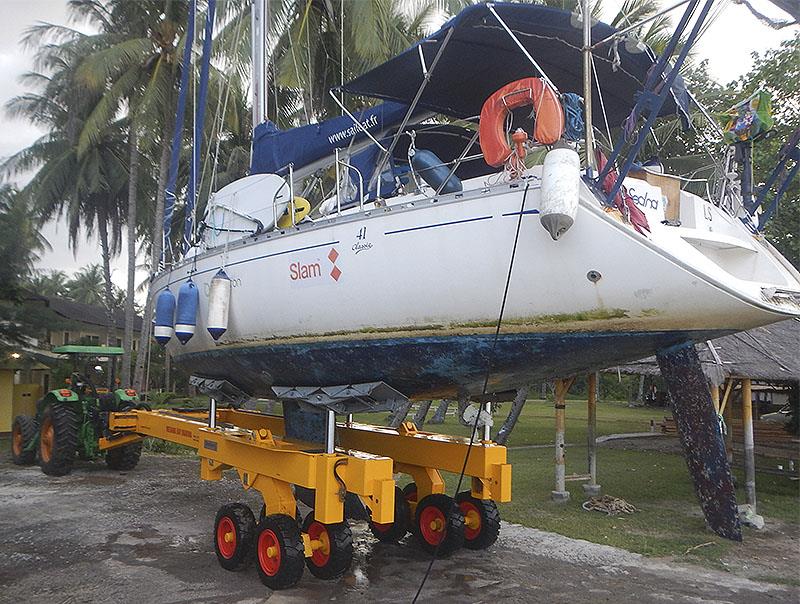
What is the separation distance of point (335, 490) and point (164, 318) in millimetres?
2474

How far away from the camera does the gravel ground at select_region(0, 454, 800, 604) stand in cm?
504

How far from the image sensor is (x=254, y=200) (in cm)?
606

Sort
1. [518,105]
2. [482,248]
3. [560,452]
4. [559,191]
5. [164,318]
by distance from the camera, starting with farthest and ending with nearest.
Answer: [560,452]
[164,318]
[518,105]
[482,248]
[559,191]

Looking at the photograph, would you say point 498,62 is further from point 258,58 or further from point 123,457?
point 123,457

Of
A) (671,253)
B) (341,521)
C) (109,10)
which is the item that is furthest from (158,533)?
(109,10)

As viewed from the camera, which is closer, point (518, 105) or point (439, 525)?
point (518, 105)

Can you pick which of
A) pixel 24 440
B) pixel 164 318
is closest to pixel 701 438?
pixel 164 318

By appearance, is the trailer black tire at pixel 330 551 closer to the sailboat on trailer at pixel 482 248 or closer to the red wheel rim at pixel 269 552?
the red wheel rim at pixel 269 552

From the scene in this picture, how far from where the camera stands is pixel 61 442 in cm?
977

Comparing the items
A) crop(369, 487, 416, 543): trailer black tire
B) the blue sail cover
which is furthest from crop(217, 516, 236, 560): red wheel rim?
the blue sail cover

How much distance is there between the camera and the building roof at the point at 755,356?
836cm

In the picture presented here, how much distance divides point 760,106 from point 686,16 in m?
1.80

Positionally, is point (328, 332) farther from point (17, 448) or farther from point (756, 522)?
point (17, 448)

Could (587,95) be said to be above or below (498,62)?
below
